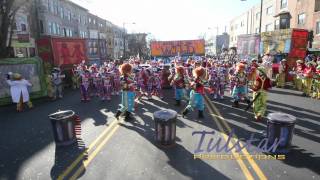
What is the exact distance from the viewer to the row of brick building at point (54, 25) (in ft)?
94.1

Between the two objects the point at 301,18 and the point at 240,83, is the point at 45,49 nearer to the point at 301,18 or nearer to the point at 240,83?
the point at 240,83

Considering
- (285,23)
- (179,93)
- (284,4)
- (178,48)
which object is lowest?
(179,93)

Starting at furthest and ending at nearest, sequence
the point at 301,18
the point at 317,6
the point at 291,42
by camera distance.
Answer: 1. the point at 301,18
2. the point at 317,6
3. the point at 291,42

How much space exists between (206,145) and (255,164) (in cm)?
151

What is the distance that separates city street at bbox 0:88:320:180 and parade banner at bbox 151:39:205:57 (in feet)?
48.7

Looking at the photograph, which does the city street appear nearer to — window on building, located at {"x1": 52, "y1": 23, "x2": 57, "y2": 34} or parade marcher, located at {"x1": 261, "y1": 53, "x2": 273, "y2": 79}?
parade marcher, located at {"x1": 261, "y1": 53, "x2": 273, "y2": 79}

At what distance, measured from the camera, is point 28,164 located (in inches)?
247

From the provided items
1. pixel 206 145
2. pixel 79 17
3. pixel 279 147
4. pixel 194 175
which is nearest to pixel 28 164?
pixel 194 175

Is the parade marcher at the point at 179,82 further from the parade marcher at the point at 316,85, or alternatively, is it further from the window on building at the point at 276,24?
the window on building at the point at 276,24

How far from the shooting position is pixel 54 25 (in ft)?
128

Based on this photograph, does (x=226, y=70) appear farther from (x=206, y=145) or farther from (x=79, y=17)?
(x=79, y=17)

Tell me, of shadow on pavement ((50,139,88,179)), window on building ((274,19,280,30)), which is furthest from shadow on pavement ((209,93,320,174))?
window on building ((274,19,280,30))

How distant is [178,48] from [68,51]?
1075cm

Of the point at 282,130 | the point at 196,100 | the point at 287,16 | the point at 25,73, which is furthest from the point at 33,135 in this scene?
the point at 287,16
